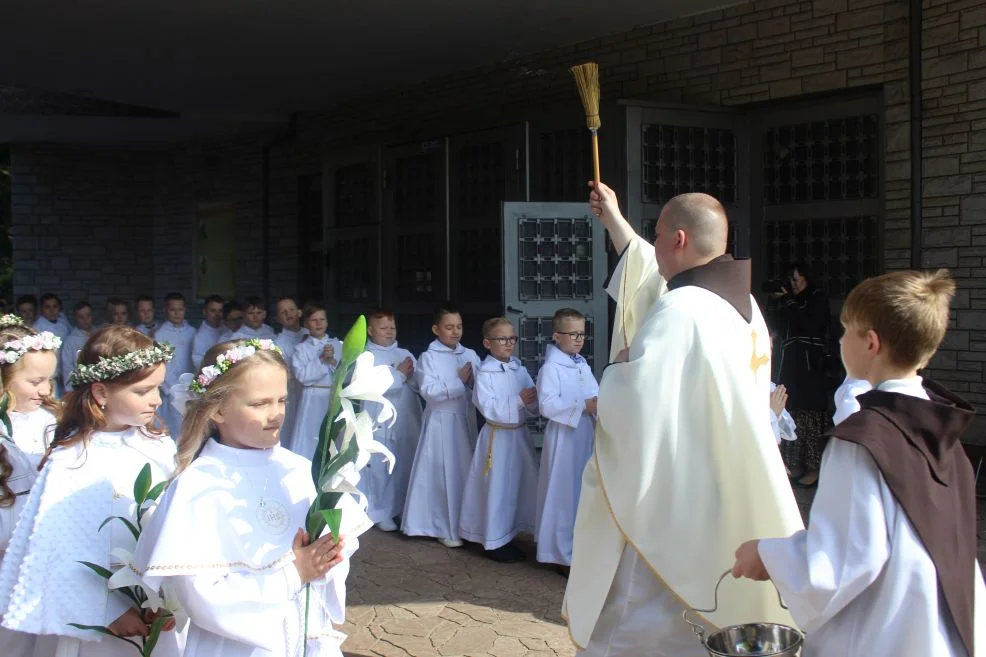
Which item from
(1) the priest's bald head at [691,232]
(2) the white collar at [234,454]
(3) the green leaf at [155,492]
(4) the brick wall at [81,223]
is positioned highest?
(4) the brick wall at [81,223]

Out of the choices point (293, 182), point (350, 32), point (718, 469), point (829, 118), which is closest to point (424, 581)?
point (718, 469)

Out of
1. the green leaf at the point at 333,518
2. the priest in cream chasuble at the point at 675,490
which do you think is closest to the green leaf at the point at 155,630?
the green leaf at the point at 333,518

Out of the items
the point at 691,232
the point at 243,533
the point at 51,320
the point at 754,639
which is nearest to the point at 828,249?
the point at 691,232

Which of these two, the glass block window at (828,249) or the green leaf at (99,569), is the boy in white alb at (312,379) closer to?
the glass block window at (828,249)

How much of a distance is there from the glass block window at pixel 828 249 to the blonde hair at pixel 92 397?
19.8 feet

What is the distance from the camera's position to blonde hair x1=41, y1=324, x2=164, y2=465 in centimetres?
339

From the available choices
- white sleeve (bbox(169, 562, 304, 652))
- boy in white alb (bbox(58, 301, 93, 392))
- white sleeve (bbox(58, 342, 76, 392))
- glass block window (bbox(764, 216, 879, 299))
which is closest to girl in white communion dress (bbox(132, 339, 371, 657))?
white sleeve (bbox(169, 562, 304, 652))

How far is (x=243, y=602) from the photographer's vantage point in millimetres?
2609

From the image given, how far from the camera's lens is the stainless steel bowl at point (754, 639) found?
8.02 ft

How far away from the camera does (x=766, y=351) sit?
3568 mm

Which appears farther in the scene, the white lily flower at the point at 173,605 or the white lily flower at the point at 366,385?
the white lily flower at the point at 173,605

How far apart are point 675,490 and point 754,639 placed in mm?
622

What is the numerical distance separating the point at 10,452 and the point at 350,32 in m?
6.64

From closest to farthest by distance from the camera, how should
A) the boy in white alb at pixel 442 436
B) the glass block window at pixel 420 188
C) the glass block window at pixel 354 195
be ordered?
1. the boy in white alb at pixel 442 436
2. the glass block window at pixel 420 188
3. the glass block window at pixel 354 195
